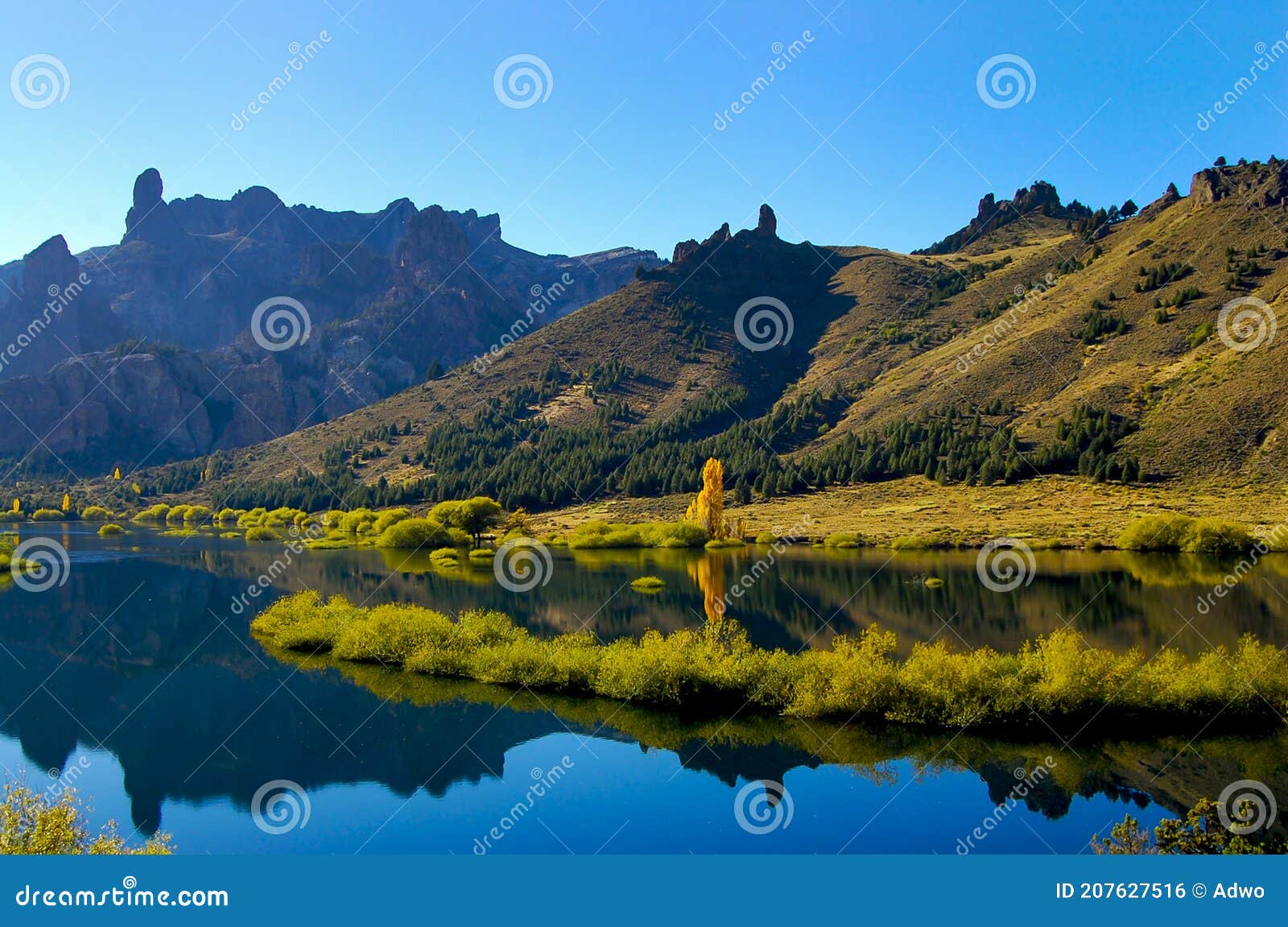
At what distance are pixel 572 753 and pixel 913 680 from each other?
36.0 ft

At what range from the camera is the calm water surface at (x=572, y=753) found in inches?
856

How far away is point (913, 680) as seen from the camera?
28078 mm

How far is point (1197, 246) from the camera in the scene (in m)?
128

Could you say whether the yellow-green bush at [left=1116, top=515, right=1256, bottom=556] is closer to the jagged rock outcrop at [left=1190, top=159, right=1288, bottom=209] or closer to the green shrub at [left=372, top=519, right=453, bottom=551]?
the green shrub at [left=372, top=519, right=453, bottom=551]

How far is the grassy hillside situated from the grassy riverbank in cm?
6383

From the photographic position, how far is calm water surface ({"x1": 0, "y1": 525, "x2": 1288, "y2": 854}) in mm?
21750

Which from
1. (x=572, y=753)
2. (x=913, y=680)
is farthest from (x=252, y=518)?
(x=913, y=680)

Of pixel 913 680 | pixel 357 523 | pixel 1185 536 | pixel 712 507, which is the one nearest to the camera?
pixel 913 680

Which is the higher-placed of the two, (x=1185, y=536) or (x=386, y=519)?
(x=1185, y=536)

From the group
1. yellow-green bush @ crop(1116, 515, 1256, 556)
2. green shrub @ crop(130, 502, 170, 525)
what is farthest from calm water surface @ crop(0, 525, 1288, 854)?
green shrub @ crop(130, 502, 170, 525)

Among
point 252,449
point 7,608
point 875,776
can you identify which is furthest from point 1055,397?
point 252,449

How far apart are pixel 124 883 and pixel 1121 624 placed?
141 ft

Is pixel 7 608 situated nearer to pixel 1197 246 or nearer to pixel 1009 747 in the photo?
pixel 1009 747

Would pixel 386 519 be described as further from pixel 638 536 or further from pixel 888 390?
pixel 888 390
